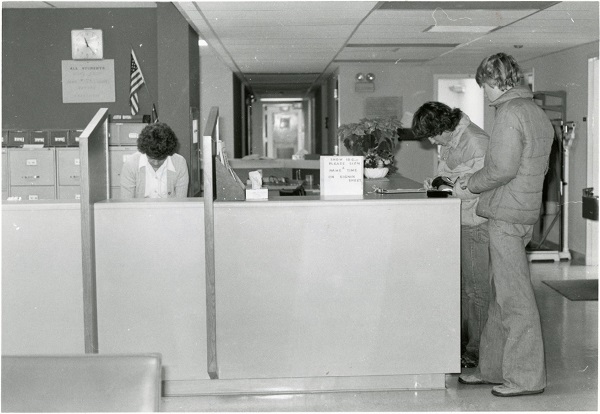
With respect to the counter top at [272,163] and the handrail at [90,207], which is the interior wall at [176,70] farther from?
the handrail at [90,207]

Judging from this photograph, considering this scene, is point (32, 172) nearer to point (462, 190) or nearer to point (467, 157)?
point (467, 157)

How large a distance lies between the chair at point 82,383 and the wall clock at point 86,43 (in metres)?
6.22

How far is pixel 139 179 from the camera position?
478 cm

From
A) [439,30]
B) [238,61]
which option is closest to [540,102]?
[439,30]

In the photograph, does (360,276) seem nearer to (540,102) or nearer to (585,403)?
(585,403)

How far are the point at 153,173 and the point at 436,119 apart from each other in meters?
1.80

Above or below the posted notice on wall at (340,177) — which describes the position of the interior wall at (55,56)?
above

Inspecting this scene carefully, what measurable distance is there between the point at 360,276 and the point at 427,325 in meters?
0.41

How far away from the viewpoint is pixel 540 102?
333 inches

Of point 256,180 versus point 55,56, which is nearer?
point 256,180

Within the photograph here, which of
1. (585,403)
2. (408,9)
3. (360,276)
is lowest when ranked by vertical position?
(585,403)

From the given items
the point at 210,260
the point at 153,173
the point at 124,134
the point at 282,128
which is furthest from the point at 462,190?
the point at 282,128

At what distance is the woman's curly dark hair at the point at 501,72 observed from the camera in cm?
352

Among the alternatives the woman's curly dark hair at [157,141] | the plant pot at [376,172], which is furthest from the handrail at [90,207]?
the plant pot at [376,172]
